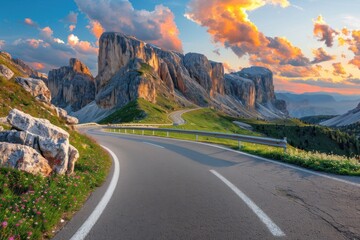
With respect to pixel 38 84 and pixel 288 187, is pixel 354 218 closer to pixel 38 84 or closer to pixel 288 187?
pixel 288 187

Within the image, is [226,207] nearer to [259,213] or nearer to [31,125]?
[259,213]

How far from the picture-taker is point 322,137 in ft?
416

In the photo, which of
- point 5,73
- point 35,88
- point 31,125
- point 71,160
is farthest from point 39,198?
point 5,73

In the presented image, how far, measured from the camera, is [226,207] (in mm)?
5980

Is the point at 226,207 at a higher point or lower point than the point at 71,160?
lower

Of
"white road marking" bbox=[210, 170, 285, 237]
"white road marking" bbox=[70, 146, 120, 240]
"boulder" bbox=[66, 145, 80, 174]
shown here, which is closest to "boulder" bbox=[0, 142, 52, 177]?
"boulder" bbox=[66, 145, 80, 174]

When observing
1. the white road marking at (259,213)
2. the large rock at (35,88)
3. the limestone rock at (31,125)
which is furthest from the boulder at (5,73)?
the white road marking at (259,213)

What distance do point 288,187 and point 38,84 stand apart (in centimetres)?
1935

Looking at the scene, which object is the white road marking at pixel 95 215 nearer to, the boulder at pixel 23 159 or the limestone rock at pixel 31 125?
the boulder at pixel 23 159

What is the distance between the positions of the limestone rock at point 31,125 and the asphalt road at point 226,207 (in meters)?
2.72

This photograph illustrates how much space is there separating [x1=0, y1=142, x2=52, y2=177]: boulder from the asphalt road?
1.59 meters

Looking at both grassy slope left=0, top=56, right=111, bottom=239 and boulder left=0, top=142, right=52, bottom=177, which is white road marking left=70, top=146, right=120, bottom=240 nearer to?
grassy slope left=0, top=56, right=111, bottom=239

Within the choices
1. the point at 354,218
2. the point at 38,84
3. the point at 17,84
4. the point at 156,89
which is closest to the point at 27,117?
the point at 354,218

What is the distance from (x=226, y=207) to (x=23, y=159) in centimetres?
489
